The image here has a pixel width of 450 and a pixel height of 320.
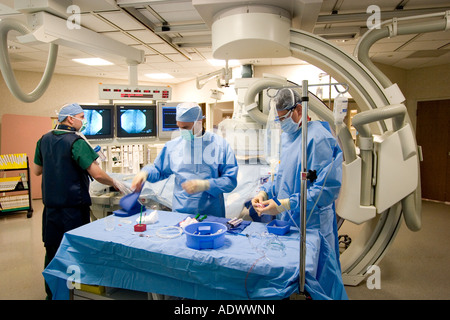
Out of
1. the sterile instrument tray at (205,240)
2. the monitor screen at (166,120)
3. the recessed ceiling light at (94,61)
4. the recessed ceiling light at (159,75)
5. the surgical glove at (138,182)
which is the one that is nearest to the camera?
the sterile instrument tray at (205,240)

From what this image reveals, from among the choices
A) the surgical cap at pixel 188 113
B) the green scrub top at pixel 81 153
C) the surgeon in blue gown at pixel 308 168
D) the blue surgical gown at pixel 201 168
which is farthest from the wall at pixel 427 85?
the green scrub top at pixel 81 153

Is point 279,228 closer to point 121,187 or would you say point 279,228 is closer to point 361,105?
point 361,105

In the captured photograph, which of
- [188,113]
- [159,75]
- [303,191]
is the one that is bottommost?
[303,191]

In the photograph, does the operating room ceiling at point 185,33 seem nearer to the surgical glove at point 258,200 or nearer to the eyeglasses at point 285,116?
the eyeglasses at point 285,116

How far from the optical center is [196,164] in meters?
2.24

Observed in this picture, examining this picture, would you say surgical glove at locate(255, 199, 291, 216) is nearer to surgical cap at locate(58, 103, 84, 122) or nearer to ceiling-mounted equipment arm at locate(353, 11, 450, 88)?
ceiling-mounted equipment arm at locate(353, 11, 450, 88)

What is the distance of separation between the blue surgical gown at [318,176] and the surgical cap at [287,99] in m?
0.21

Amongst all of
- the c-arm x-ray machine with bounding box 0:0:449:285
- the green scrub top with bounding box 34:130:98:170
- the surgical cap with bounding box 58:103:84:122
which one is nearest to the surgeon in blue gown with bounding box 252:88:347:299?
the c-arm x-ray machine with bounding box 0:0:449:285

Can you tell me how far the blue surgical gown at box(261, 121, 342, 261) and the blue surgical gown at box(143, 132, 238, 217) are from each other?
0.40 metres

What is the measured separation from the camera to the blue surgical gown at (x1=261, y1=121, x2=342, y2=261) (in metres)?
1.73

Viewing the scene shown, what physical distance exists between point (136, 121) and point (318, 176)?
2379mm

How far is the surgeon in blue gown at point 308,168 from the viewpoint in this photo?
1.73m

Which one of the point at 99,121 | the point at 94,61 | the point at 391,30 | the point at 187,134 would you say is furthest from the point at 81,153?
the point at 94,61
